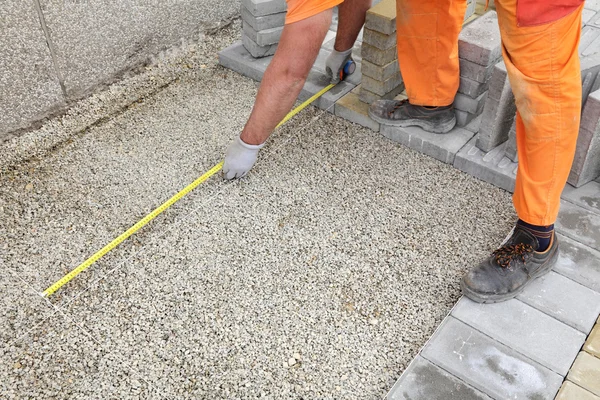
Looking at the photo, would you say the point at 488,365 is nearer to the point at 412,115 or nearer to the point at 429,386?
the point at 429,386

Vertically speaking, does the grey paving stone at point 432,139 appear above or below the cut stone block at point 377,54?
below

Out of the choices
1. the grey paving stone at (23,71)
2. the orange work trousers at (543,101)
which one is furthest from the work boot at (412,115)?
the grey paving stone at (23,71)

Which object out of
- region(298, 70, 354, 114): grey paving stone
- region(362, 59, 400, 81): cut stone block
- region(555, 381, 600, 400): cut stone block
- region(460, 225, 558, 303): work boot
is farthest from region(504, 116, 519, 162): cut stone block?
region(555, 381, 600, 400): cut stone block

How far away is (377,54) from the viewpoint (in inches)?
121

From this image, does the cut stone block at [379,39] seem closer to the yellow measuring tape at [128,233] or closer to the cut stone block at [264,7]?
the cut stone block at [264,7]

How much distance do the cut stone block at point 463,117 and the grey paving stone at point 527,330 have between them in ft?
3.95

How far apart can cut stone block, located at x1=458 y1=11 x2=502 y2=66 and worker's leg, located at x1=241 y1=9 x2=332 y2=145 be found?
87 centimetres

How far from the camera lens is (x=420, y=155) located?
10.0 ft

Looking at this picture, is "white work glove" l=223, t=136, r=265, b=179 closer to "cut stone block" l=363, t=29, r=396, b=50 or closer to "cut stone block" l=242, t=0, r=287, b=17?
"cut stone block" l=363, t=29, r=396, b=50

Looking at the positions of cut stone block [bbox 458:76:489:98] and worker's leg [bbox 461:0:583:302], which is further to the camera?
cut stone block [bbox 458:76:489:98]

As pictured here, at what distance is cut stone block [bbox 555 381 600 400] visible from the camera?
191 cm

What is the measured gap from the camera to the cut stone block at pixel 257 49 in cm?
365

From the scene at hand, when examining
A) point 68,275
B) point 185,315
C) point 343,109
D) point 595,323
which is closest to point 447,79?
point 343,109

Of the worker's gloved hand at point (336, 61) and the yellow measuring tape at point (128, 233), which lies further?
the worker's gloved hand at point (336, 61)
